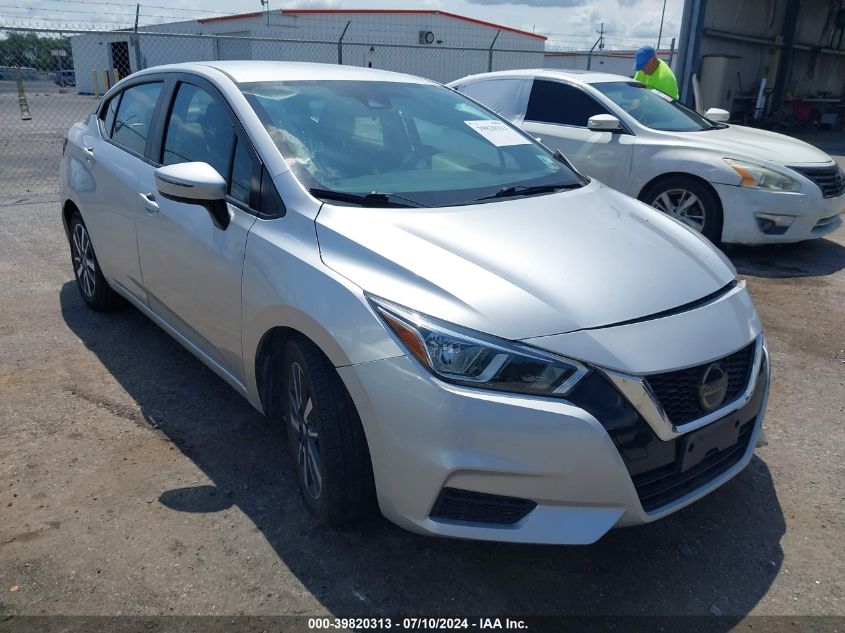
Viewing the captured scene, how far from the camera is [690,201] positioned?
6402 mm

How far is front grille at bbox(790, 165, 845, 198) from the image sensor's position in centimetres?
617

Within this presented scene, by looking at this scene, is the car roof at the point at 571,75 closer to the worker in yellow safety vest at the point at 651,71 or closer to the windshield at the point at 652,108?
the windshield at the point at 652,108

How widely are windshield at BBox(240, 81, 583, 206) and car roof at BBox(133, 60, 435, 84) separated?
0.25 ft

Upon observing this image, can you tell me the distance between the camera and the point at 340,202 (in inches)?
107

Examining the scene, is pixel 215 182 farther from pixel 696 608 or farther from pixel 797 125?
pixel 797 125

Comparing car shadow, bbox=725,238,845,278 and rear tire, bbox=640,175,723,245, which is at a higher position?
rear tire, bbox=640,175,723,245

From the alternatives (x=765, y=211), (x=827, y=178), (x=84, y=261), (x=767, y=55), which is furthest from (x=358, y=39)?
(x=84, y=261)

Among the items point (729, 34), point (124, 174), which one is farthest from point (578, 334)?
point (729, 34)

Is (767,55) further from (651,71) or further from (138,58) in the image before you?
(138,58)

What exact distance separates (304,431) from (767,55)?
845 inches

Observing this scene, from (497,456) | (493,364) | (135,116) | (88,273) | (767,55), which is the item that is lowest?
(88,273)

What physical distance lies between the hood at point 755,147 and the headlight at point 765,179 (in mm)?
125

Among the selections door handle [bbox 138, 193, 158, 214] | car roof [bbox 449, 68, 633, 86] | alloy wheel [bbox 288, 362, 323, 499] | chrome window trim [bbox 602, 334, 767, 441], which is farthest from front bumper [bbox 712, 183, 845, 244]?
alloy wheel [bbox 288, 362, 323, 499]

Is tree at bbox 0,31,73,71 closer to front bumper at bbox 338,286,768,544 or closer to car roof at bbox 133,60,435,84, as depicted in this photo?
car roof at bbox 133,60,435,84
